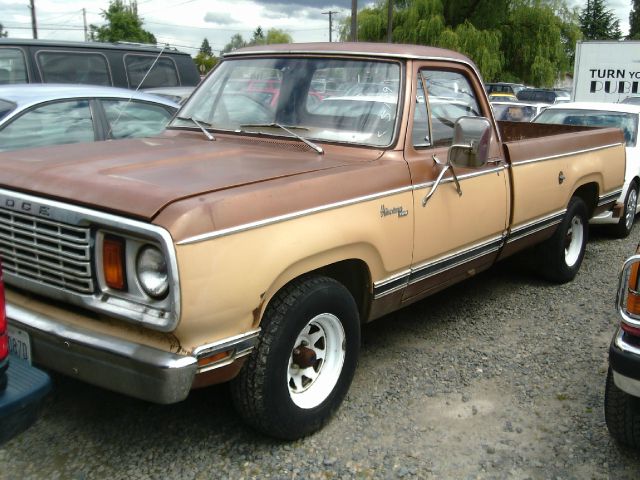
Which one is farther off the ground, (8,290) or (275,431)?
(8,290)

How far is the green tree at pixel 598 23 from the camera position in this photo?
2918 inches

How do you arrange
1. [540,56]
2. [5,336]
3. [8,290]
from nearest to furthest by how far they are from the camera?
[5,336]
[8,290]
[540,56]

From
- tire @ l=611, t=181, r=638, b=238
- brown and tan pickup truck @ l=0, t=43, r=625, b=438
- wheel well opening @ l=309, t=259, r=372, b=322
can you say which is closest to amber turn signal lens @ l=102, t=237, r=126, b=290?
brown and tan pickup truck @ l=0, t=43, r=625, b=438

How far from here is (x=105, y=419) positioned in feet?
11.3

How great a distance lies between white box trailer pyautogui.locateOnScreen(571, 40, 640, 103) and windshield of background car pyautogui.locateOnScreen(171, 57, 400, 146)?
15689 mm

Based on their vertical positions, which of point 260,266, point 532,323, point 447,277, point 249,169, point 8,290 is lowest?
point 532,323

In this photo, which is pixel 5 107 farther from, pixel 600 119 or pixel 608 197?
pixel 600 119

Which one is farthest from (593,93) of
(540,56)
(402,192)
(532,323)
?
(402,192)

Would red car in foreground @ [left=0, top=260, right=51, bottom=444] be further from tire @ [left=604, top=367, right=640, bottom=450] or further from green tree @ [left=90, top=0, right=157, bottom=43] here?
green tree @ [left=90, top=0, right=157, bottom=43]

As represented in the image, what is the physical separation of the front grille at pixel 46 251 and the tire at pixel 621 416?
2.38m

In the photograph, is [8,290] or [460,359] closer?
[8,290]

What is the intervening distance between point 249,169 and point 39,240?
99 centimetres

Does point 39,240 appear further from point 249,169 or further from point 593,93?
point 593,93

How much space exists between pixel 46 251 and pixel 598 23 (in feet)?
269
